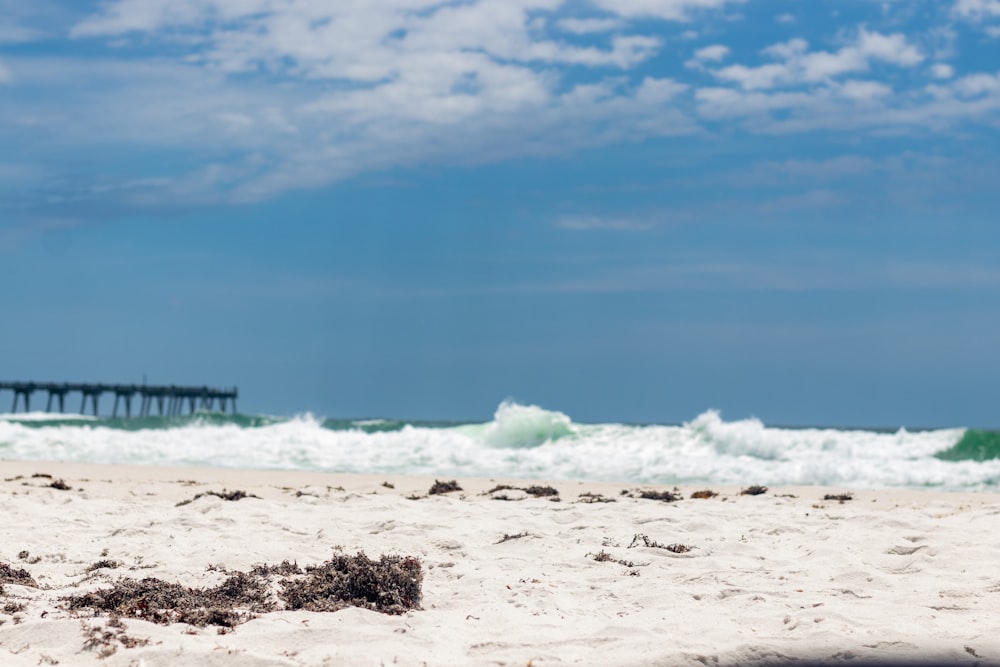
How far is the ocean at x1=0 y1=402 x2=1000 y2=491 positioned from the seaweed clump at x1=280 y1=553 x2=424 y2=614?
37.2ft

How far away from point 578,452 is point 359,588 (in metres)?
18.7

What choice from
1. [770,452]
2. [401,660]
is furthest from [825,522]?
[770,452]

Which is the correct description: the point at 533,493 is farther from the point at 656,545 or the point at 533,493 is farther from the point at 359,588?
the point at 359,588

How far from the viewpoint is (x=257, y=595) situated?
19.8ft

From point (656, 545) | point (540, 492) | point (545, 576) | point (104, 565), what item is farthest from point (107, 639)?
point (540, 492)

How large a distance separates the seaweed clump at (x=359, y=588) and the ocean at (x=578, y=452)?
11.3 meters

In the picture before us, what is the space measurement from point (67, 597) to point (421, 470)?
14.2 metres

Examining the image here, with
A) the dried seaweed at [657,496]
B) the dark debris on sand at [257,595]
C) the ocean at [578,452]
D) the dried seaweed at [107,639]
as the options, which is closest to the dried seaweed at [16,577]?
the dark debris on sand at [257,595]

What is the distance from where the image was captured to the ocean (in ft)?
60.0

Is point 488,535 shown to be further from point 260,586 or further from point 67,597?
point 67,597

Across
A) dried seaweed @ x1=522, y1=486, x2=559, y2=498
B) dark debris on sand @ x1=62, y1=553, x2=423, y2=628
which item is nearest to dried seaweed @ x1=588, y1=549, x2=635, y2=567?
dark debris on sand @ x1=62, y1=553, x2=423, y2=628

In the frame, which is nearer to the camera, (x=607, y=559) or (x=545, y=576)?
(x=545, y=576)

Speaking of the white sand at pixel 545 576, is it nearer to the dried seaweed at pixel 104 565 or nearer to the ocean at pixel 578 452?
the dried seaweed at pixel 104 565

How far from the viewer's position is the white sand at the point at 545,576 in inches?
193
